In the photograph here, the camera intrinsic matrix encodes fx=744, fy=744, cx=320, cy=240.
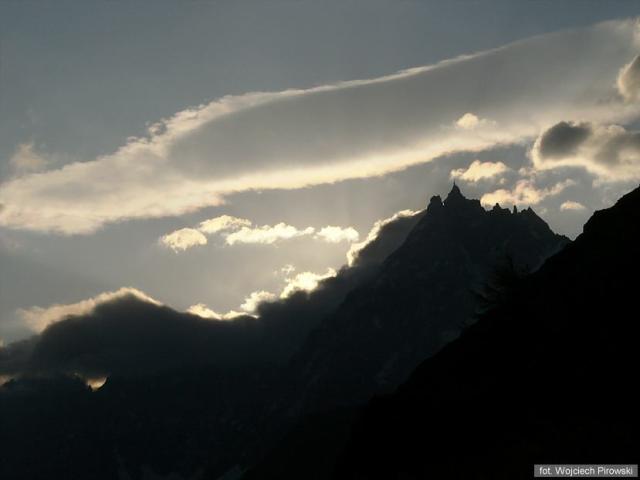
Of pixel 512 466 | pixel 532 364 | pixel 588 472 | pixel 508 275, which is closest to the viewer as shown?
pixel 588 472

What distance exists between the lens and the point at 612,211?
3196 inches

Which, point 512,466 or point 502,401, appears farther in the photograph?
point 502,401

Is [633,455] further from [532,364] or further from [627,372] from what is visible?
[532,364]

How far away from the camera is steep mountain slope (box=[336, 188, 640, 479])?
51.9 metres

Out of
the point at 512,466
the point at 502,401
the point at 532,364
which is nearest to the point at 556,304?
the point at 532,364

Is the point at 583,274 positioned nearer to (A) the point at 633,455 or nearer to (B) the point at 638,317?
(B) the point at 638,317

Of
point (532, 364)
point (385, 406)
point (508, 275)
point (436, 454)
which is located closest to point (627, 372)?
point (532, 364)

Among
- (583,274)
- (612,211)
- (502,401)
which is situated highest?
(612,211)

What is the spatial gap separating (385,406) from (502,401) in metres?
15.2

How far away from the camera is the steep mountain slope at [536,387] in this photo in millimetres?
51906

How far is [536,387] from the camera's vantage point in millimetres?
60312

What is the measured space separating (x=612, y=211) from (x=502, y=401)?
3100 cm

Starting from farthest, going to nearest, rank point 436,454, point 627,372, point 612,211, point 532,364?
point 612,211 → point 532,364 → point 436,454 → point 627,372

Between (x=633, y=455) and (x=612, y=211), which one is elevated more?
(x=612, y=211)
